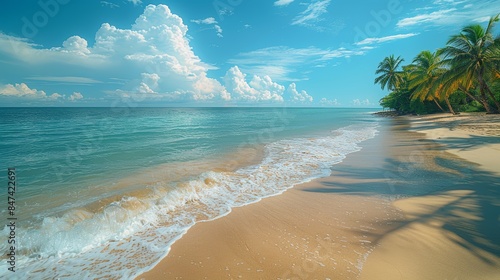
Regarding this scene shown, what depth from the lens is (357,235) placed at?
165 inches

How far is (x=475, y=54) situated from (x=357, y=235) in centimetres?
2964

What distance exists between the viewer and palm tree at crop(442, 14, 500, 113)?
20.5m

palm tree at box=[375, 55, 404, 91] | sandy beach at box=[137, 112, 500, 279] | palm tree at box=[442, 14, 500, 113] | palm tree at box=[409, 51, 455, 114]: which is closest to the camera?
sandy beach at box=[137, 112, 500, 279]

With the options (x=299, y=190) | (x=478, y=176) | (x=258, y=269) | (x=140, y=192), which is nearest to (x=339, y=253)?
(x=258, y=269)

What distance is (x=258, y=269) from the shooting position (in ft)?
11.0

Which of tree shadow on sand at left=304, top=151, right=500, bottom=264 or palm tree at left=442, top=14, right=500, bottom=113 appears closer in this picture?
tree shadow on sand at left=304, top=151, right=500, bottom=264

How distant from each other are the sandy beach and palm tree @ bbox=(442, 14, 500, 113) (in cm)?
2217

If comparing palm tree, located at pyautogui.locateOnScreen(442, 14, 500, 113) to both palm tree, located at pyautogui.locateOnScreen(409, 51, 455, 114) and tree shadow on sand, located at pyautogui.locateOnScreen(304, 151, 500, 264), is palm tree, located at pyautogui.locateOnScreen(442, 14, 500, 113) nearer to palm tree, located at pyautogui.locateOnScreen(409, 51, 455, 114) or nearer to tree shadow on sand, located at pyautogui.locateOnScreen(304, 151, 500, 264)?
palm tree, located at pyautogui.locateOnScreen(409, 51, 455, 114)

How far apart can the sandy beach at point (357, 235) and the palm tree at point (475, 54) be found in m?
22.2

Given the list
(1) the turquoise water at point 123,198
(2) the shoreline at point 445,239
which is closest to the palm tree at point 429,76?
(1) the turquoise water at point 123,198

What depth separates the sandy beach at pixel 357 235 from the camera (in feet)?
10.8

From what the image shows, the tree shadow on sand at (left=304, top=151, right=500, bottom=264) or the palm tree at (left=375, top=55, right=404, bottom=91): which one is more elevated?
the palm tree at (left=375, top=55, right=404, bottom=91)

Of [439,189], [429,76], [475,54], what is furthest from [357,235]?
[429,76]

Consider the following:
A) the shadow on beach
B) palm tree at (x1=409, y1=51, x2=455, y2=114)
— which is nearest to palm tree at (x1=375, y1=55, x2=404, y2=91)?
palm tree at (x1=409, y1=51, x2=455, y2=114)
